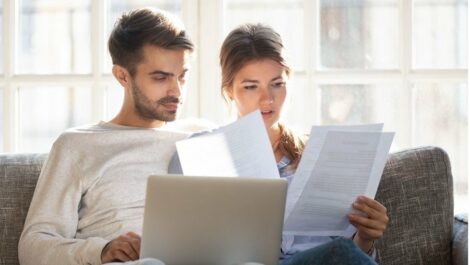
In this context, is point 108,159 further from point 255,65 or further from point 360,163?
point 360,163

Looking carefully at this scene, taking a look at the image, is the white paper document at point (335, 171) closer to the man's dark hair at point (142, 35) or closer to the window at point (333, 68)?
the man's dark hair at point (142, 35)

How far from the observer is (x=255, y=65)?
2480mm

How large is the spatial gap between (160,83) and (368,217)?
72 centimetres

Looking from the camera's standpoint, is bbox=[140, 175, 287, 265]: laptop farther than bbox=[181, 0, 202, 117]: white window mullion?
No

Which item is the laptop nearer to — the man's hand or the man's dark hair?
the man's hand

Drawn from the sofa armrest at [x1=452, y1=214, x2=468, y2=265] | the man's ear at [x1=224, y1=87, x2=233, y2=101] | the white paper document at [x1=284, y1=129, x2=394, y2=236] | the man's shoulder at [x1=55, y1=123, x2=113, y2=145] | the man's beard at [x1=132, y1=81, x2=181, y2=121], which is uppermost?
the man's ear at [x1=224, y1=87, x2=233, y2=101]

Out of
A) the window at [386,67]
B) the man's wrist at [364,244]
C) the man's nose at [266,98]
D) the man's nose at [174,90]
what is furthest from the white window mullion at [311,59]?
the man's wrist at [364,244]

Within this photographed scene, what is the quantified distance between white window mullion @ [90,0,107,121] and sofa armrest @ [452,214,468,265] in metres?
1.34

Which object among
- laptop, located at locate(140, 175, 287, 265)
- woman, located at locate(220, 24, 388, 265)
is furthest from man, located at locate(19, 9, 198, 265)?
laptop, located at locate(140, 175, 287, 265)

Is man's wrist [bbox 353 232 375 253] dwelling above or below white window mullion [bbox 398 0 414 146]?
below

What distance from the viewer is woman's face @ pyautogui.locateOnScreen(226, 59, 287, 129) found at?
8.02 ft

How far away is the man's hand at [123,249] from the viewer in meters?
2.05

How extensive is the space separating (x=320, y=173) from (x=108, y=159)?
26.5 inches

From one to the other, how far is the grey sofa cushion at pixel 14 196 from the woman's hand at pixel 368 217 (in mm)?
990
